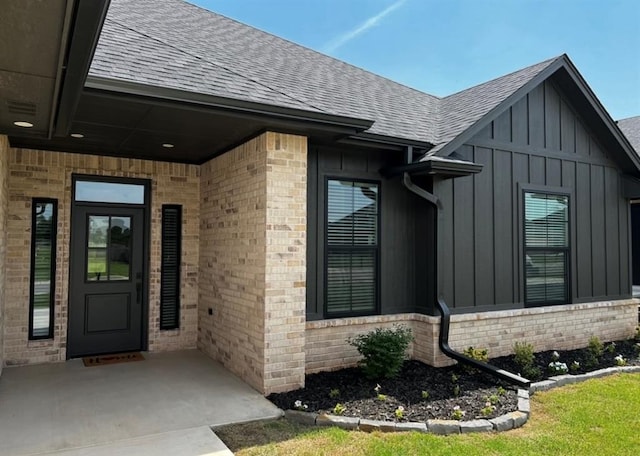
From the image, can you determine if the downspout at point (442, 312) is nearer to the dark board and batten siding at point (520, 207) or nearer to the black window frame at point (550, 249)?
the dark board and batten siding at point (520, 207)

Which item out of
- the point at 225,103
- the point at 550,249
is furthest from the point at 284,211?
the point at 550,249

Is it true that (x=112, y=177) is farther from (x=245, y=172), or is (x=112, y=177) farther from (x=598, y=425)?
(x=598, y=425)

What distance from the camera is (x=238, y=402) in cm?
483

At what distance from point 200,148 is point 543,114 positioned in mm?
5620

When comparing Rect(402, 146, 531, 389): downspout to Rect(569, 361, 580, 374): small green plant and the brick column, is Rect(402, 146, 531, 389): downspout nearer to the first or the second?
Rect(569, 361, 580, 374): small green plant

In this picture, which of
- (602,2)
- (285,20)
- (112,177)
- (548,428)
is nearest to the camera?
(548,428)

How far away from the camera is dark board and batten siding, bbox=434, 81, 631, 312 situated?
21.9ft

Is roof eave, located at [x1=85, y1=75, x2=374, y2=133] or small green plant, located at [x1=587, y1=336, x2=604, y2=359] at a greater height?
roof eave, located at [x1=85, y1=75, x2=374, y2=133]

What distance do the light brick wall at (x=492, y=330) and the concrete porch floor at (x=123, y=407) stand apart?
4.06 feet

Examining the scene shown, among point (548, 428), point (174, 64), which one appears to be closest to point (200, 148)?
point (174, 64)

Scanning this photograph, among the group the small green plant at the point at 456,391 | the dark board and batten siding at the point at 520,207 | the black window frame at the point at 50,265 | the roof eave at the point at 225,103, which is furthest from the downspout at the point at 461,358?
the black window frame at the point at 50,265

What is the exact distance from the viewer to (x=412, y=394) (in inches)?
203

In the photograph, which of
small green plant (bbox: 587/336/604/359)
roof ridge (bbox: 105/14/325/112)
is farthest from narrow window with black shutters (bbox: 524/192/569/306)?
roof ridge (bbox: 105/14/325/112)

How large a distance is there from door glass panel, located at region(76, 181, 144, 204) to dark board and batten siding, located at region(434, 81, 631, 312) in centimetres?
447
